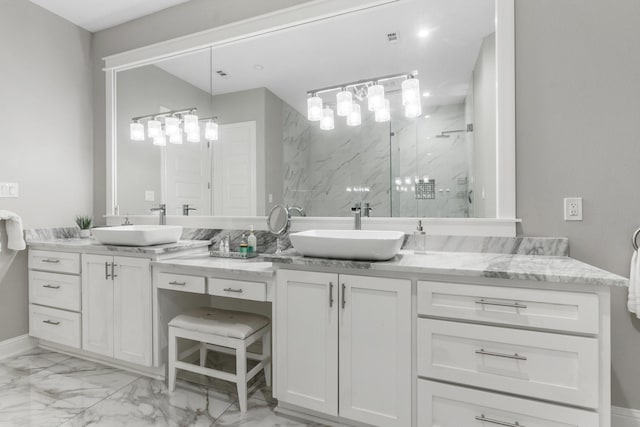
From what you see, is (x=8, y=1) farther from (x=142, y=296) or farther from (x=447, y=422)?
(x=447, y=422)

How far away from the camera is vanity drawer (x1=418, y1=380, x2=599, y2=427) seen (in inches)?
48.1

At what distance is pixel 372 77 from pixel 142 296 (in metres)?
2.02

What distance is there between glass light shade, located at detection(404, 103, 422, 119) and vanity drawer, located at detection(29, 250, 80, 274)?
2.44 m

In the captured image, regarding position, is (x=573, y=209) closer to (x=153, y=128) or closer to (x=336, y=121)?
(x=336, y=121)

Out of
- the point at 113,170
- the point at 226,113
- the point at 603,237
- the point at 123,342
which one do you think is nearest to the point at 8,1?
the point at 113,170

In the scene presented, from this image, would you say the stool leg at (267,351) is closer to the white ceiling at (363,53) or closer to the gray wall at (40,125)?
the white ceiling at (363,53)

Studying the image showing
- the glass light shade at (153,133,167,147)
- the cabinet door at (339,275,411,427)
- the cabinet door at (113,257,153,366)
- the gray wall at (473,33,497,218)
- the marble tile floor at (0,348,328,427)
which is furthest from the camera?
the glass light shade at (153,133,167,147)

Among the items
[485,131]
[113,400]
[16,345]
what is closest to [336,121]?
[485,131]

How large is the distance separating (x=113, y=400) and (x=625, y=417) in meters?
2.70

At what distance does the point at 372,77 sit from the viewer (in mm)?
2092

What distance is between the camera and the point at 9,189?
2.44 m

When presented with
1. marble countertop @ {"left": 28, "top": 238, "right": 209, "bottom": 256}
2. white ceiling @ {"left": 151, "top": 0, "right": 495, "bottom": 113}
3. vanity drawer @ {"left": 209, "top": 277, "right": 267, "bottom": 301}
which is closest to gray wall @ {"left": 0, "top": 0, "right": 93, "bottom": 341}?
marble countertop @ {"left": 28, "top": 238, "right": 209, "bottom": 256}

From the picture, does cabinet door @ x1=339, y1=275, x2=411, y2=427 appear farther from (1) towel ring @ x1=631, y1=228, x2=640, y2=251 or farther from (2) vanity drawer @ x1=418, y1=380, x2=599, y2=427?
(1) towel ring @ x1=631, y1=228, x2=640, y2=251

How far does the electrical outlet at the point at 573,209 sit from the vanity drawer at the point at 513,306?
0.64 metres
